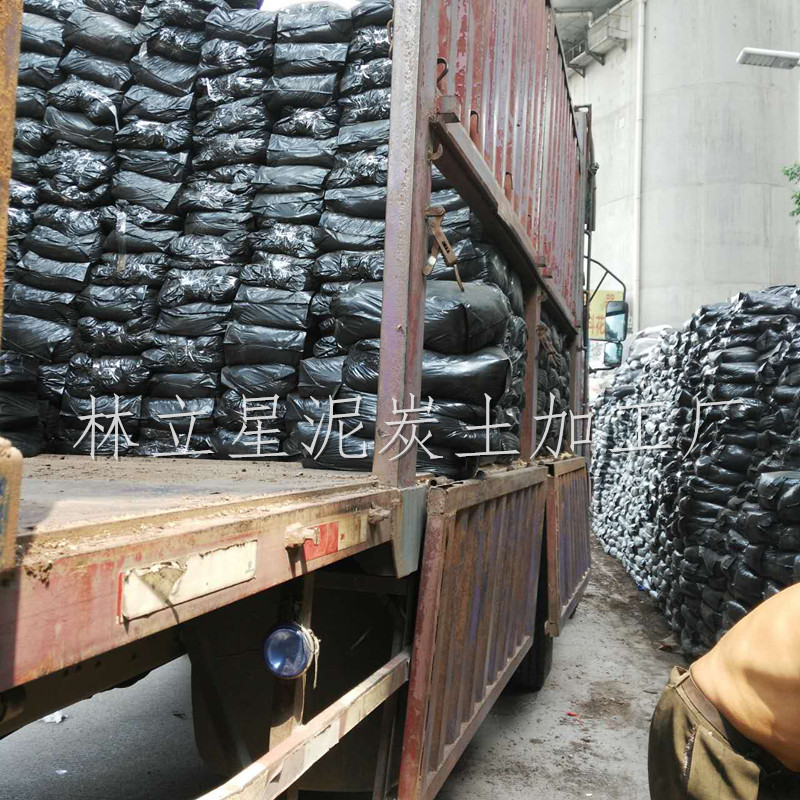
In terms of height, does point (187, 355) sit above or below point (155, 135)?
below

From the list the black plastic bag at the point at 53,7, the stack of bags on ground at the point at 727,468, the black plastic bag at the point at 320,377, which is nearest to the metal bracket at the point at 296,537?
the black plastic bag at the point at 320,377

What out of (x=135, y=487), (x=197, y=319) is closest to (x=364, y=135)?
(x=197, y=319)

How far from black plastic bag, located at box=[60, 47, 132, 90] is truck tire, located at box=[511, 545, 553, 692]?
320 centimetres

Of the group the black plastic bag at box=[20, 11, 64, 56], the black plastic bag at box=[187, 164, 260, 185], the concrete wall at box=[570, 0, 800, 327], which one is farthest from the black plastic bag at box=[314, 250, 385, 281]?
the concrete wall at box=[570, 0, 800, 327]

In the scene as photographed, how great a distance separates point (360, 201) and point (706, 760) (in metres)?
2.41

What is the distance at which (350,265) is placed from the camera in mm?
3178

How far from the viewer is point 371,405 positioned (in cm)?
262

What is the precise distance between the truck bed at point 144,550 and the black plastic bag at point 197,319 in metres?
1.67

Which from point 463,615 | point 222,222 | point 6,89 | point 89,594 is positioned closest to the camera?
point 6,89

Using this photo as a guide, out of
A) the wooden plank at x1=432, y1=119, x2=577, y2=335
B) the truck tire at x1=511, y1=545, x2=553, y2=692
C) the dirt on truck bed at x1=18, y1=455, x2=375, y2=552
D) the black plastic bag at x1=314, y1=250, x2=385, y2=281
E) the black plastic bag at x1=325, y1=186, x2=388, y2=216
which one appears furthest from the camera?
the truck tire at x1=511, y1=545, x2=553, y2=692

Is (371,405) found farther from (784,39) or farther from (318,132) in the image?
(784,39)

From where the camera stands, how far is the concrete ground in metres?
3.02

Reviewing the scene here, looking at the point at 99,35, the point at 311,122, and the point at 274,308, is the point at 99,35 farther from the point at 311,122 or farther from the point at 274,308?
the point at 274,308

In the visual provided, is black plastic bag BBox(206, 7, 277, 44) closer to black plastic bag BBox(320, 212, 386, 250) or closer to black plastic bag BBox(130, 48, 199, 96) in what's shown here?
black plastic bag BBox(130, 48, 199, 96)
